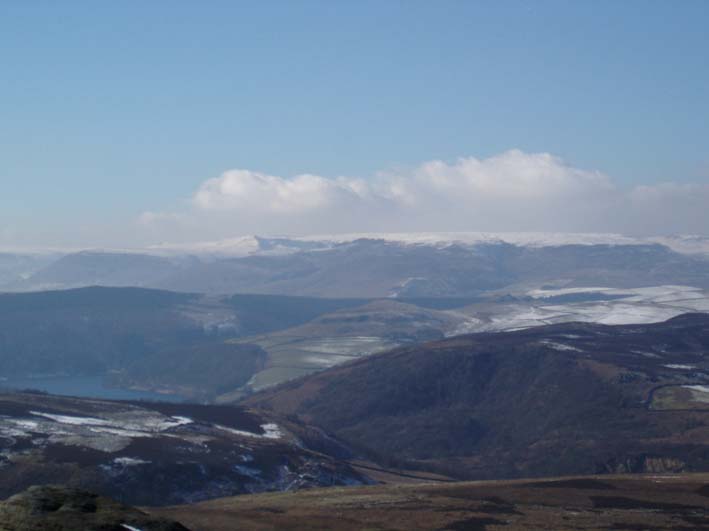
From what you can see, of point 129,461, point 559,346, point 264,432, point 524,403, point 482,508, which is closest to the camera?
point 482,508

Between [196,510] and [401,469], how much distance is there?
53992 mm

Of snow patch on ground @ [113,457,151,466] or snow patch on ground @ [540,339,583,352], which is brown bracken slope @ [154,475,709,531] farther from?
snow patch on ground @ [540,339,583,352]

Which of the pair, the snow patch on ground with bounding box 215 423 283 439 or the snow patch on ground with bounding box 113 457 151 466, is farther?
the snow patch on ground with bounding box 215 423 283 439

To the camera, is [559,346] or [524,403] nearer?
[524,403]

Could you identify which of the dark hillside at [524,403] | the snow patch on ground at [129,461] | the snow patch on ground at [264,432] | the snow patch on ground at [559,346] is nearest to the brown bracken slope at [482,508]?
the snow patch on ground at [129,461]

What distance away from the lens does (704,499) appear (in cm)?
6231

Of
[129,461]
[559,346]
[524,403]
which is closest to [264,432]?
[129,461]

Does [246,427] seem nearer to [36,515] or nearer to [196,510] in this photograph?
[196,510]

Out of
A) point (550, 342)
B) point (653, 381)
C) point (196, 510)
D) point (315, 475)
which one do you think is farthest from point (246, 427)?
point (550, 342)

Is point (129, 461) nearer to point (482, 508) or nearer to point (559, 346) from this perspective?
point (482, 508)

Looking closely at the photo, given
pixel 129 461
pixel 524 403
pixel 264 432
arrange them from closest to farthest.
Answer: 1. pixel 129 461
2. pixel 264 432
3. pixel 524 403

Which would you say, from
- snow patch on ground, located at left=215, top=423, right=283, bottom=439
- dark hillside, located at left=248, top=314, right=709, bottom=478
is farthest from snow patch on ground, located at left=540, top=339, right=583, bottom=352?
snow patch on ground, located at left=215, top=423, right=283, bottom=439

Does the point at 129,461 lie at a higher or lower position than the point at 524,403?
higher

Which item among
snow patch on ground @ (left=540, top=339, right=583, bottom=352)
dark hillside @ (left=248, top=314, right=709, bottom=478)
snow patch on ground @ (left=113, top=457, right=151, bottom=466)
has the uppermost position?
snow patch on ground @ (left=540, top=339, right=583, bottom=352)
